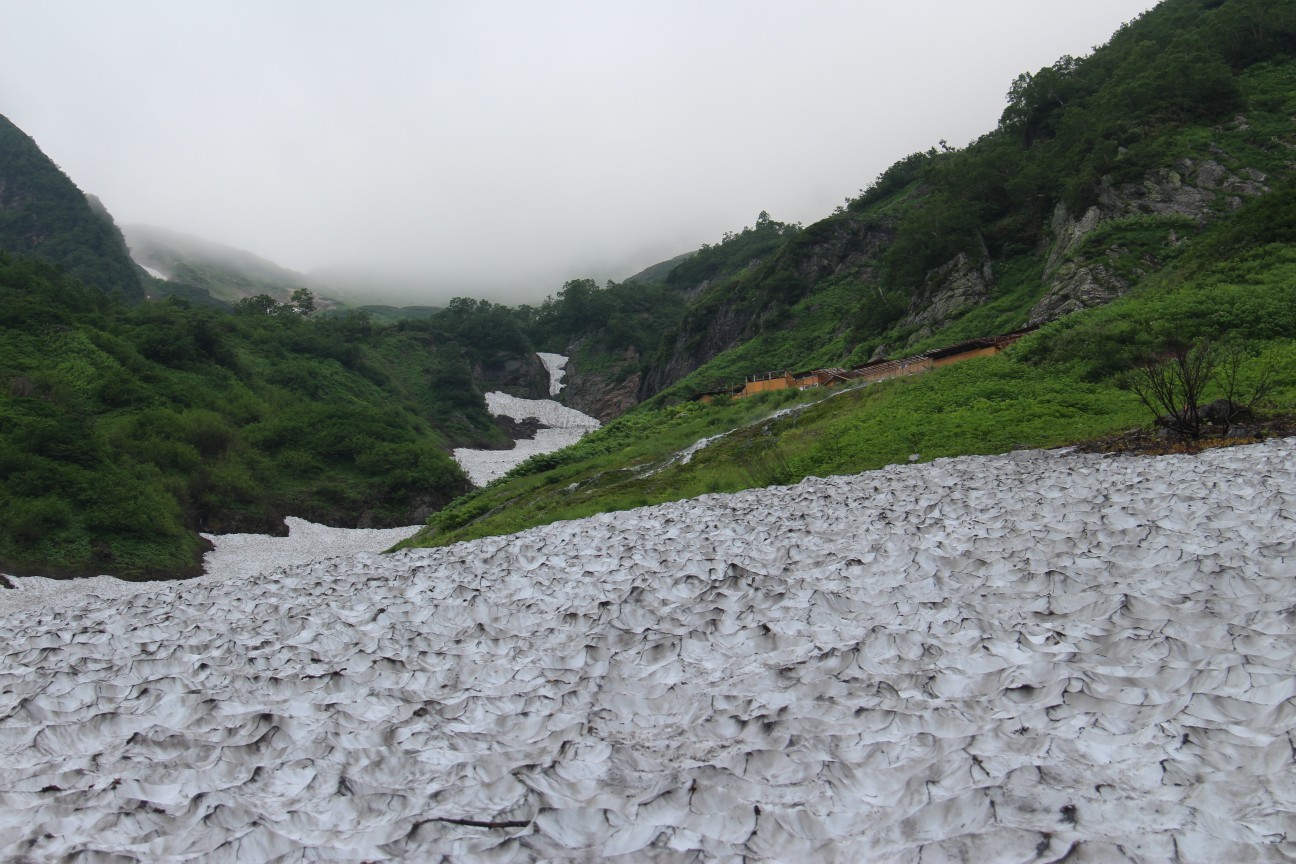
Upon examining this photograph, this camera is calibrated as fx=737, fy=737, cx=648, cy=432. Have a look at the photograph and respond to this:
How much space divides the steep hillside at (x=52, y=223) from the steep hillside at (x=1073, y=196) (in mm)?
98310

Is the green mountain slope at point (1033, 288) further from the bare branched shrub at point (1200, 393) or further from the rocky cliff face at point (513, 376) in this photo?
the rocky cliff face at point (513, 376)

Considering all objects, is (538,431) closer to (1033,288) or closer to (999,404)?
(1033,288)

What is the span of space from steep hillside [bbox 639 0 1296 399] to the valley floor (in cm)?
3501

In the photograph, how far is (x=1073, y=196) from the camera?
47500 millimetres

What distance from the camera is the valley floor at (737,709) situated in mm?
3916

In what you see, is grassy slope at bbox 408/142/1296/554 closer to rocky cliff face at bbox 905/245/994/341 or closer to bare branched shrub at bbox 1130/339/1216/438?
bare branched shrub at bbox 1130/339/1216/438

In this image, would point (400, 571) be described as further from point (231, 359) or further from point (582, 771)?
point (231, 359)

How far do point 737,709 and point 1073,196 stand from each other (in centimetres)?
5280

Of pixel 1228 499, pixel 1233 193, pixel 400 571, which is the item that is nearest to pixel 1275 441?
pixel 1228 499

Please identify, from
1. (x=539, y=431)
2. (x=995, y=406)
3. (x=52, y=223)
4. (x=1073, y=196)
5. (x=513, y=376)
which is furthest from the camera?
(x=513, y=376)

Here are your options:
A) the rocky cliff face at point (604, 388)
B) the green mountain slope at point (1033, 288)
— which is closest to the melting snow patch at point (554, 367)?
the rocky cliff face at point (604, 388)

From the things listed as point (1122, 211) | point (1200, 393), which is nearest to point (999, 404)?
point (1200, 393)

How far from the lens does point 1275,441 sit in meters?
14.0

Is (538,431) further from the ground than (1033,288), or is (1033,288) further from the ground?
(1033,288)
